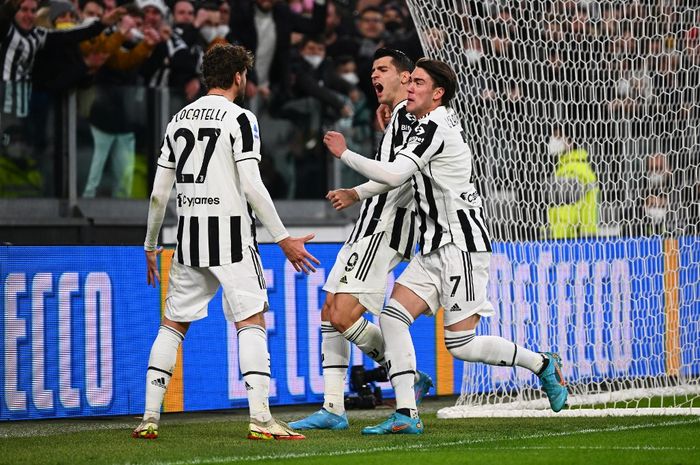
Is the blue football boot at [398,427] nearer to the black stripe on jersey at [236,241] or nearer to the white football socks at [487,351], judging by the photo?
the white football socks at [487,351]

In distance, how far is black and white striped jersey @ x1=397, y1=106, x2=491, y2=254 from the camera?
709 cm

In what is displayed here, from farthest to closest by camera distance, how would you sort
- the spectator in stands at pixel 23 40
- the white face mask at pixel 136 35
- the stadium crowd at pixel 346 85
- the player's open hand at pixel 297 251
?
the white face mask at pixel 136 35
the spectator in stands at pixel 23 40
the stadium crowd at pixel 346 85
the player's open hand at pixel 297 251

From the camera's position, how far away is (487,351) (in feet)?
23.9

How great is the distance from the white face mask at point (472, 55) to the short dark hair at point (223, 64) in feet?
9.04

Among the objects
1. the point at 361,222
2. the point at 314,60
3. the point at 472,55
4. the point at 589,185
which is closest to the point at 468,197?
the point at 361,222

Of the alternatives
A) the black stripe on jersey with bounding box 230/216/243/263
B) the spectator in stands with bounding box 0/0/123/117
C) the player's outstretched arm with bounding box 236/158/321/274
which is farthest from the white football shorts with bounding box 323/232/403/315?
the spectator in stands with bounding box 0/0/123/117

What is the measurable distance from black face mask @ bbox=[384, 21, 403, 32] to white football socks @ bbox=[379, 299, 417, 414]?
7750mm

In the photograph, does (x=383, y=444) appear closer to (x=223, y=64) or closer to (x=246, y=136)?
(x=246, y=136)

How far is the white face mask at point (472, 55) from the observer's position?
30.3 ft

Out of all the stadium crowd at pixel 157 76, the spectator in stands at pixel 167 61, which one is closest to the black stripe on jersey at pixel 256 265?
the stadium crowd at pixel 157 76

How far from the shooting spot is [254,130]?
6.68m

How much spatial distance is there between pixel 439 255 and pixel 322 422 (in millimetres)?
1246

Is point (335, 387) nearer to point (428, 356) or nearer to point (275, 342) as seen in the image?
point (275, 342)

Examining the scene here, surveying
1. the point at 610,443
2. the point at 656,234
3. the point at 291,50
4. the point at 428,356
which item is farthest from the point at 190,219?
the point at 291,50
